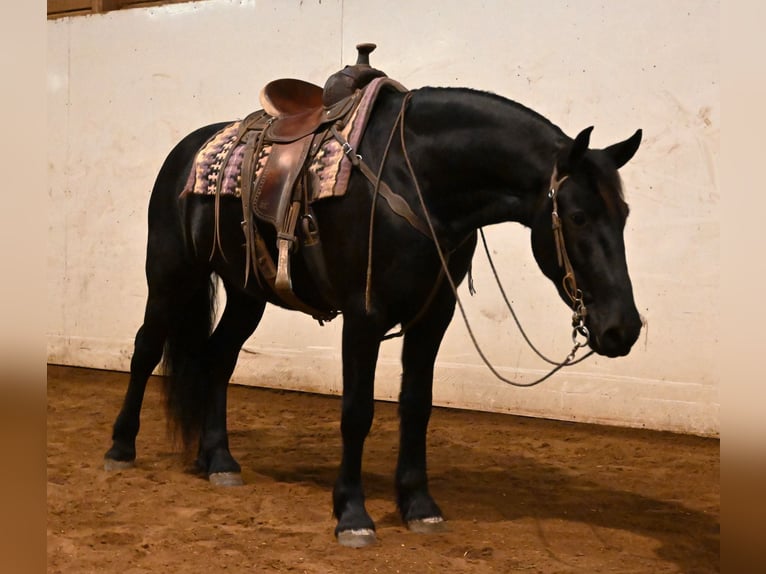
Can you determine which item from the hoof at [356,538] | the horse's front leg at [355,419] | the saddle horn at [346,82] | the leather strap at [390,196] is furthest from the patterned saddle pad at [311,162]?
the hoof at [356,538]

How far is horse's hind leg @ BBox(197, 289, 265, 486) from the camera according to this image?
121 inches

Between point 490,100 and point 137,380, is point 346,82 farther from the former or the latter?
point 137,380

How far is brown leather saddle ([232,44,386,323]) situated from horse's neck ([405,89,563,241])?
0.33 metres

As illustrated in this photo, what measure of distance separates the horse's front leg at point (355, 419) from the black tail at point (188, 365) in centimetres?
93

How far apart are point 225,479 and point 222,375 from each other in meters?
0.43

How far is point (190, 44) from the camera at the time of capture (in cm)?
528

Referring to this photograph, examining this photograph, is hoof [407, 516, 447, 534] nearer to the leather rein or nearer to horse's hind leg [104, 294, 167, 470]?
the leather rein

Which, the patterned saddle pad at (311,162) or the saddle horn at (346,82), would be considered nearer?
the patterned saddle pad at (311,162)

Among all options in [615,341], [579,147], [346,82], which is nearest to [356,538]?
[615,341]

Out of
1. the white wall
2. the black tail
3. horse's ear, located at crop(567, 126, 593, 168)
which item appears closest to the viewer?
horse's ear, located at crop(567, 126, 593, 168)

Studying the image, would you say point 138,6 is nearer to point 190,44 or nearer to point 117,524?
point 190,44

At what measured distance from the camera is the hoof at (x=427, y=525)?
2.50 meters

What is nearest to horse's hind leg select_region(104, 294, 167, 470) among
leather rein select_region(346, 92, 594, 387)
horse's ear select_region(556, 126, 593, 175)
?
leather rein select_region(346, 92, 594, 387)

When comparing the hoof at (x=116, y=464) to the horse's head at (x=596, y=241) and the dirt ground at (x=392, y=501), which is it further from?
the horse's head at (x=596, y=241)
